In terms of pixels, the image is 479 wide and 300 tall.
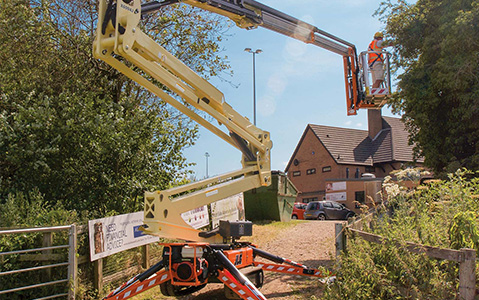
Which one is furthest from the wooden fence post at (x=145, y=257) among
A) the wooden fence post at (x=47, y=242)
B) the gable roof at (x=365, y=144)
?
the gable roof at (x=365, y=144)

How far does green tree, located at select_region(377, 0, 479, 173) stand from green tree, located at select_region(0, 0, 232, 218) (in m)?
8.26

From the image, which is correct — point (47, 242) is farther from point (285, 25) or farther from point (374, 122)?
point (374, 122)

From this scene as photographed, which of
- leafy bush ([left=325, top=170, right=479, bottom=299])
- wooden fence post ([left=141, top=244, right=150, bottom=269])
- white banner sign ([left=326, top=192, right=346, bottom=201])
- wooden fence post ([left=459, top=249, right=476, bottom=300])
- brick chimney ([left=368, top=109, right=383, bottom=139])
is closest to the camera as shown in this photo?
wooden fence post ([left=459, top=249, right=476, bottom=300])

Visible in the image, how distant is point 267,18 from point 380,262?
19.2 ft

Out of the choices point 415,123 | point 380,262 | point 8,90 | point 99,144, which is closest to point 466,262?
point 380,262

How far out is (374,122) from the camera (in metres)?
46.4

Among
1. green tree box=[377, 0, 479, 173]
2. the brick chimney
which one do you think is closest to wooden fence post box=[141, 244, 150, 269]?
green tree box=[377, 0, 479, 173]

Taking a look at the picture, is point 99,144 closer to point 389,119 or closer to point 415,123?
point 415,123

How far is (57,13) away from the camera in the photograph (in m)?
13.1

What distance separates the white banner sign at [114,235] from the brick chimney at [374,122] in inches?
1556

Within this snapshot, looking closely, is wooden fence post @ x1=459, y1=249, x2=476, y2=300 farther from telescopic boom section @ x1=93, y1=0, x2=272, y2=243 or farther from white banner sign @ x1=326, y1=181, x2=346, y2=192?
white banner sign @ x1=326, y1=181, x2=346, y2=192

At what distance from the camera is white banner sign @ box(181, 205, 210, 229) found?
1212cm

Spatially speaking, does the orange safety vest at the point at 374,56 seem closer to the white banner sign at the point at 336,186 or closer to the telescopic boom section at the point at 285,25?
the telescopic boom section at the point at 285,25

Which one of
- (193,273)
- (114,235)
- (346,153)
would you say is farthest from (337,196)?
(193,273)
